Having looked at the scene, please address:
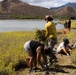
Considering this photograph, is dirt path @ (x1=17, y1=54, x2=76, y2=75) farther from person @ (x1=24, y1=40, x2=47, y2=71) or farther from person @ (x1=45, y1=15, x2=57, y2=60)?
person @ (x1=45, y1=15, x2=57, y2=60)

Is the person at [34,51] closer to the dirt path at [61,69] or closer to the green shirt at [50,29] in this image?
the dirt path at [61,69]

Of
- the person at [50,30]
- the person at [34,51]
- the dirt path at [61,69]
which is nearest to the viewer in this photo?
the person at [34,51]

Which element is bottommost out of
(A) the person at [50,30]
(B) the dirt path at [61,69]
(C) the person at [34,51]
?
(B) the dirt path at [61,69]

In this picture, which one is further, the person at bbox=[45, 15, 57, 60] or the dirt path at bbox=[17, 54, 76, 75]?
the person at bbox=[45, 15, 57, 60]

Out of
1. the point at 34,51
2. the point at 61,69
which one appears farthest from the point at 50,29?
the point at 61,69

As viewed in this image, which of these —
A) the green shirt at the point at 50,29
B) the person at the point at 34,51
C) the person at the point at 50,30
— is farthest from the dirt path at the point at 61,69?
the green shirt at the point at 50,29

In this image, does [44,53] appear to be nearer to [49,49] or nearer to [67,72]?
[49,49]

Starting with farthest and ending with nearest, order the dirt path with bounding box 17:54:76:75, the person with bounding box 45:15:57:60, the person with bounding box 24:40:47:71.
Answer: the person with bounding box 45:15:57:60 → the dirt path with bounding box 17:54:76:75 → the person with bounding box 24:40:47:71

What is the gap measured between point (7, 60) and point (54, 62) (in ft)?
6.31

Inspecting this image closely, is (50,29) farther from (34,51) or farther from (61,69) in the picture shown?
(61,69)

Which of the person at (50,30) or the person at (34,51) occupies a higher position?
the person at (50,30)

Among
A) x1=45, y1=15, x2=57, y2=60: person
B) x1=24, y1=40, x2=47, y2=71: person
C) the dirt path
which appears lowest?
the dirt path

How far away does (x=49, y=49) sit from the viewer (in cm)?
1112

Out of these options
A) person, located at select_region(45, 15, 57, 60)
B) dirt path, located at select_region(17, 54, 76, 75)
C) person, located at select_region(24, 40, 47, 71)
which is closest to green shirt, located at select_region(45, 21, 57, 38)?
person, located at select_region(45, 15, 57, 60)
